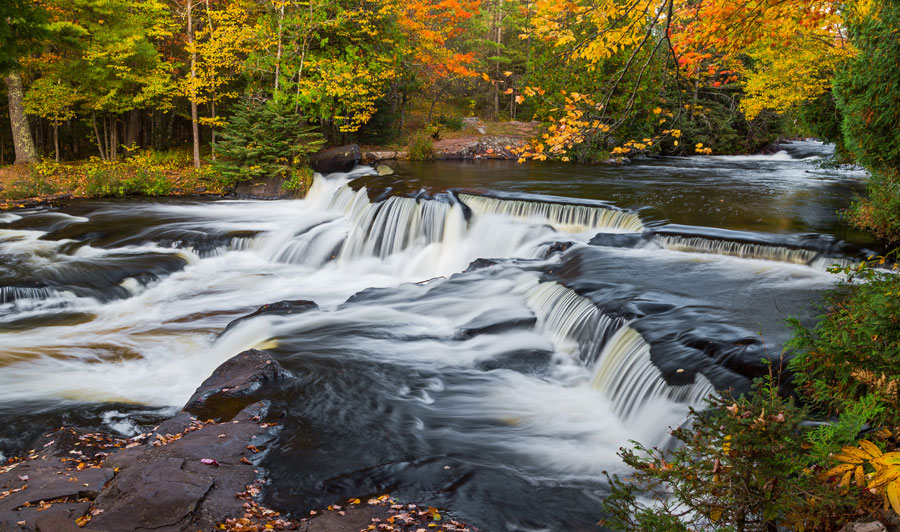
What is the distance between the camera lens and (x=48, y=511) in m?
3.60

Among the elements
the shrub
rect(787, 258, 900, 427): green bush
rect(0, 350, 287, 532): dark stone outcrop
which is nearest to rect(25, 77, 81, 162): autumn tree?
the shrub

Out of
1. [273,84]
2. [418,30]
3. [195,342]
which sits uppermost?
[418,30]

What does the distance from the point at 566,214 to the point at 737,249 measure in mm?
3618

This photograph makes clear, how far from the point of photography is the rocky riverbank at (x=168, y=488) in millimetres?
3627

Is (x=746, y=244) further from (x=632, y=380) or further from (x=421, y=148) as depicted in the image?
(x=421, y=148)

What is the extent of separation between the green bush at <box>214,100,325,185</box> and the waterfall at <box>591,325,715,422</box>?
1307 cm

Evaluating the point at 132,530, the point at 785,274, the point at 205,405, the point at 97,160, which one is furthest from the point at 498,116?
the point at 132,530

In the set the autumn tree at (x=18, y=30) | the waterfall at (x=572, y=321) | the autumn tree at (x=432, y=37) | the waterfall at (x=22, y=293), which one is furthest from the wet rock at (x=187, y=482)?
the autumn tree at (x=432, y=37)

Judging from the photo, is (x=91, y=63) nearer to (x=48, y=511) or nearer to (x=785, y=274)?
(x=48, y=511)

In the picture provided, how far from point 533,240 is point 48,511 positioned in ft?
29.7

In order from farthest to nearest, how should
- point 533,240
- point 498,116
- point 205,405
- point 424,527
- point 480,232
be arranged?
point 498,116 → point 480,232 → point 533,240 → point 205,405 → point 424,527

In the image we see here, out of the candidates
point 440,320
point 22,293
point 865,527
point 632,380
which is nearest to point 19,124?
point 22,293

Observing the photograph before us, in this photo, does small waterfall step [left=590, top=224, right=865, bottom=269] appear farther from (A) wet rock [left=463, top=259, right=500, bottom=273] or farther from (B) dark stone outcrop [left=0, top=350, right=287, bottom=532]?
(B) dark stone outcrop [left=0, top=350, right=287, bottom=532]

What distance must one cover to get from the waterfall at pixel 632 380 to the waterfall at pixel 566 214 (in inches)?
192
